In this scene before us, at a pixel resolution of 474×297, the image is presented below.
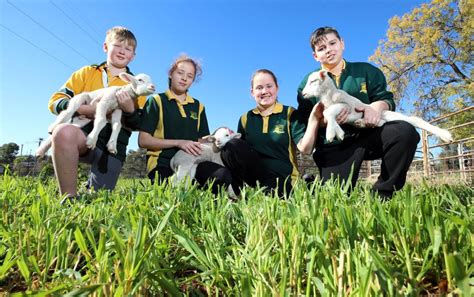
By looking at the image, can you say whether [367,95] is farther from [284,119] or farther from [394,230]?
[394,230]

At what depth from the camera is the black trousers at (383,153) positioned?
7.89ft

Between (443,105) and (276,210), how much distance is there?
66.7ft

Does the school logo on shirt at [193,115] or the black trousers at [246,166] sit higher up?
the school logo on shirt at [193,115]

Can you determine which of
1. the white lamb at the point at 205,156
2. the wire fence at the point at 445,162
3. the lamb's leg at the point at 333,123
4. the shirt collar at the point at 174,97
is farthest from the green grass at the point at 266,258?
the wire fence at the point at 445,162

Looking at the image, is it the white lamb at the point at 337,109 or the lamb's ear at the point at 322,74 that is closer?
the white lamb at the point at 337,109

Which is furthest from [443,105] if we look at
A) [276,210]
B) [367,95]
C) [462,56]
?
[276,210]

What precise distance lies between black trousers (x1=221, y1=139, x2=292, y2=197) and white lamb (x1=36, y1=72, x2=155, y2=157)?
97 cm

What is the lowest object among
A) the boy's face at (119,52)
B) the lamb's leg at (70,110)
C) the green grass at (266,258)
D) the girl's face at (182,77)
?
the green grass at (266,258)

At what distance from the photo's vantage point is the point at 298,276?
0.81 meters

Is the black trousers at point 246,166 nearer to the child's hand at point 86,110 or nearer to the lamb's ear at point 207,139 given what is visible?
the lamb's ear at point 207,139

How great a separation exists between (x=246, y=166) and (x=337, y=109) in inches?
40.8

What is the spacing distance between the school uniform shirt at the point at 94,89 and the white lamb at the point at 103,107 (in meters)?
0.12

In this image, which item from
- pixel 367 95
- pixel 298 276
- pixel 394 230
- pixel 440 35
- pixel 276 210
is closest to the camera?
pixel 298 276

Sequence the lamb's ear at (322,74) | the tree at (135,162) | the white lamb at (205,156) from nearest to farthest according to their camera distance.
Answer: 1. the lamb's ear at (322,74)
2. the white lamb at (205,156)
3. the tree at (135,162)
